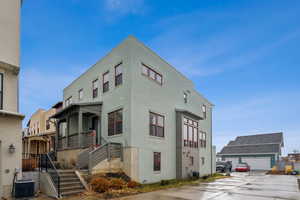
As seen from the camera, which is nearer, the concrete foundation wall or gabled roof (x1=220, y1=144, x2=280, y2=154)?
the concrete foundation wall

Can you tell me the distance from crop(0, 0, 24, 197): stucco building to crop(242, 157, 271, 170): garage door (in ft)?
139

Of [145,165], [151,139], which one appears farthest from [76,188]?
[151,139]

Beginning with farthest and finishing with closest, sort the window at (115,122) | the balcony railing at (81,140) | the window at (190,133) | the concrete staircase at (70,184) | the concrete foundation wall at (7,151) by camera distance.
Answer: the window at (190,133) → the balcony railing at (81,140) → the window at (115,122) → the concrete staircase at (70,184) → the concrete foundation wall at (7,151)

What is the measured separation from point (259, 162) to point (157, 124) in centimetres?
3358

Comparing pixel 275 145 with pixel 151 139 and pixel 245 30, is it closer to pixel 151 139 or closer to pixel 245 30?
pixel 245 30

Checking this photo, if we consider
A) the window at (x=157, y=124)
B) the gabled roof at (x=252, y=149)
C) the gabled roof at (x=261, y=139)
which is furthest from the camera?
the gabled roof at (x=261, y=139)

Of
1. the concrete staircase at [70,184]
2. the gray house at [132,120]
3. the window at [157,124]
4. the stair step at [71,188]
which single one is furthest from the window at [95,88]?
the stair step at [71,188]

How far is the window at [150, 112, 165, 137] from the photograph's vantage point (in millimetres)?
16734

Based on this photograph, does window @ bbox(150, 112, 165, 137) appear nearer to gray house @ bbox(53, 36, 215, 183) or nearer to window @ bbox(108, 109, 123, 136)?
gray house @ bbox(53, 36, 215, 183)

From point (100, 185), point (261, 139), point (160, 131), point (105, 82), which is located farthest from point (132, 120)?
point (261, 139)

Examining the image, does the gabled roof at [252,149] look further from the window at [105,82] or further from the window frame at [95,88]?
the window at [105,82]

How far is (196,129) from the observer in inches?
879

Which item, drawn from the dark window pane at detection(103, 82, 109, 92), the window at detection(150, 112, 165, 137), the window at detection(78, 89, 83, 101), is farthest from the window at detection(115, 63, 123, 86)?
the window at detection(78, 89, 83, 101)

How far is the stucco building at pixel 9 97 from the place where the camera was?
9.77 meters
